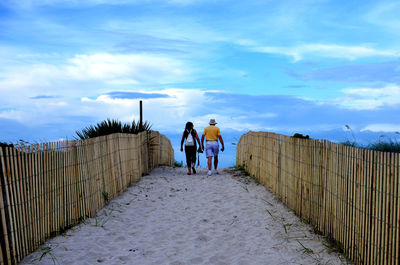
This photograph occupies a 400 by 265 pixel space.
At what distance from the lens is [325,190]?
5980 mm

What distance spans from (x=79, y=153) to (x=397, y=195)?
5.09 metres

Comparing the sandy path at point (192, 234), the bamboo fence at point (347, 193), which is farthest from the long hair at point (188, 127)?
the bamboo fence at point (347, 193)

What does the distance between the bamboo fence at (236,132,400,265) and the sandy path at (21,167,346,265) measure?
33 centimetres

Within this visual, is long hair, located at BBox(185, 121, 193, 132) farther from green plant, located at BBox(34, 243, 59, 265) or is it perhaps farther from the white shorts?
green plant, located at BBox(34, 243, 59, 265)

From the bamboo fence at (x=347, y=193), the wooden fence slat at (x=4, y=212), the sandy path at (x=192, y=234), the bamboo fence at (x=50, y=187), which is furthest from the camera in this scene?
the sandy path at (x=192, y=234)

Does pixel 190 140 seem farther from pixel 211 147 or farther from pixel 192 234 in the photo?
pixel 192 234

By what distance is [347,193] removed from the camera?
5.20m

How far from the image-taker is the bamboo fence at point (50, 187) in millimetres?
4773

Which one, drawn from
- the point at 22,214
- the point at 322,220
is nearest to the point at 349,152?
the point at 322,220

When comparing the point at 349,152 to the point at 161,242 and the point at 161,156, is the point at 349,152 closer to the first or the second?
the point at 161,242

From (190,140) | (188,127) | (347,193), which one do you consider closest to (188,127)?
(188,127)

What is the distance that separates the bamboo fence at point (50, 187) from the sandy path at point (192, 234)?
0.22 metres

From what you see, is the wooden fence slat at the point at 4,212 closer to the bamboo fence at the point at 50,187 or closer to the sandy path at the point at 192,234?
the bamboo fence at the point at 50,187

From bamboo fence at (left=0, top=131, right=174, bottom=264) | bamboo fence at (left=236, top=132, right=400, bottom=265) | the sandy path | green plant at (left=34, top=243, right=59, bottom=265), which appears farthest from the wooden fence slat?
bamboo fence at (left=236, top=132, right=400, bottom=265)
